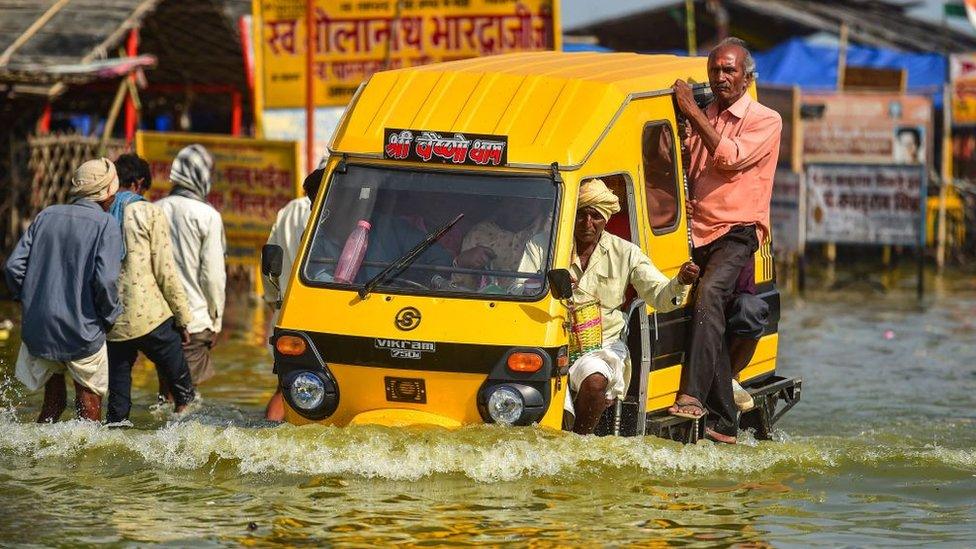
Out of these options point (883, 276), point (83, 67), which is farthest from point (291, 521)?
point (883, 276)

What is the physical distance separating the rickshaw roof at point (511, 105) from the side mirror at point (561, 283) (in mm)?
589

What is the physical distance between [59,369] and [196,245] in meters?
1.58

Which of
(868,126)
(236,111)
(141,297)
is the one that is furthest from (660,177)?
(236,111)

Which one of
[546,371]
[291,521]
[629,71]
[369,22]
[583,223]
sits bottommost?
[291,521]

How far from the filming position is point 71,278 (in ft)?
29.4

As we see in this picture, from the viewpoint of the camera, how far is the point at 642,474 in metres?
8.69

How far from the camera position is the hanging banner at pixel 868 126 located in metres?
22.5

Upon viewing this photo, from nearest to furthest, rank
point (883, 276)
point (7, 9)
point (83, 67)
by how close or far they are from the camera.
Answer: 1. point (83, 67)
2. point (7, 9)
3. point (883, 276)

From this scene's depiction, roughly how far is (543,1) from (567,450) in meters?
9.80

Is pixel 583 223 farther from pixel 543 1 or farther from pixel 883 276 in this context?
pixel 883 276

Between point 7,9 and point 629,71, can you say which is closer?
point 629,71

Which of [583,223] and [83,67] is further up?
[83,67]

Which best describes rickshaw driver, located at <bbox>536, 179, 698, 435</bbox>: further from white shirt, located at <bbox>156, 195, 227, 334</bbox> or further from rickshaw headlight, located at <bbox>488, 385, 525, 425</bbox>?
white shirt, located at <bbox>156, 195, 227, 334</bbox>

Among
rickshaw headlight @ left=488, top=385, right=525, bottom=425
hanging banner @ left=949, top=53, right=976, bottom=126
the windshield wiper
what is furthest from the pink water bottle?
hanging banner @ left=949, top=53, right=976, bottom=126
